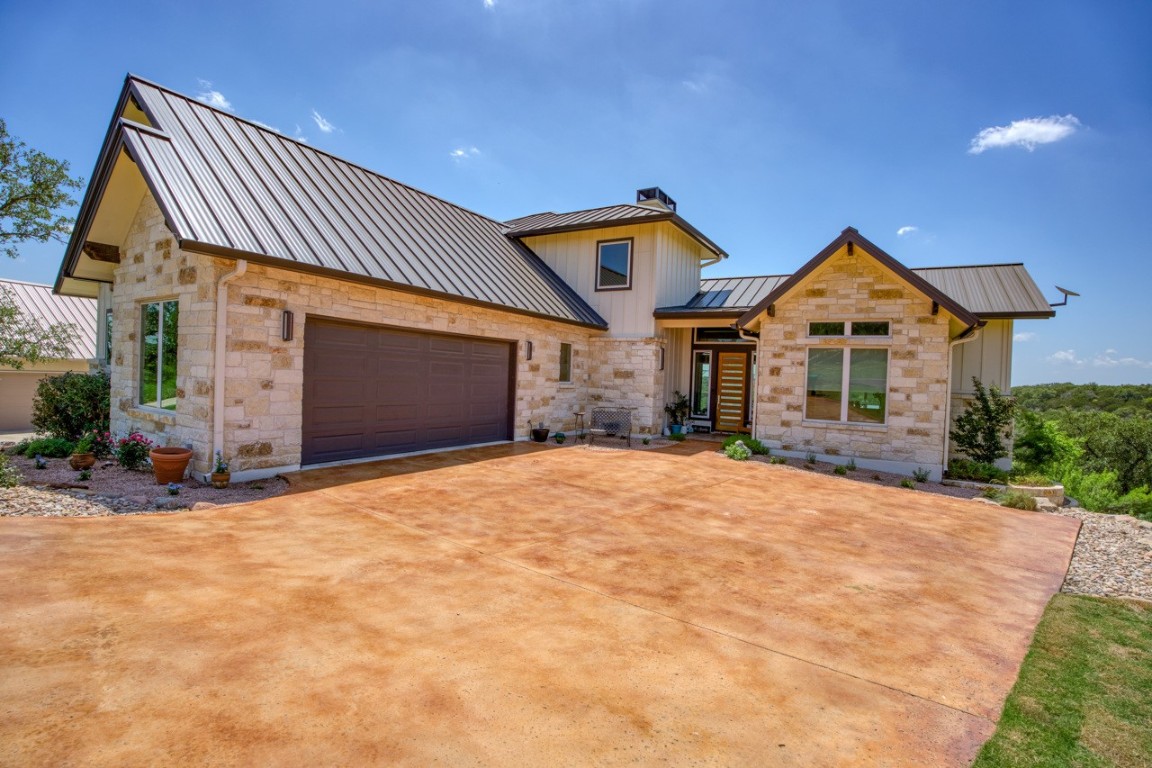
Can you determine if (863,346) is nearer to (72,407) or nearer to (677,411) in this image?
(677,411)

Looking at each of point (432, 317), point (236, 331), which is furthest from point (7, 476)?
point (432, 317)

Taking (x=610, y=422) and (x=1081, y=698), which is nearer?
(x=1081, y=698)

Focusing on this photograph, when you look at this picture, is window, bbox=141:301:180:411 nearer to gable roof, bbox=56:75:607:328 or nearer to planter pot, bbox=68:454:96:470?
planter pot, bbox=68:454:96:470

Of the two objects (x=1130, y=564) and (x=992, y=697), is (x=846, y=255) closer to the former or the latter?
(x=1130, y=564)

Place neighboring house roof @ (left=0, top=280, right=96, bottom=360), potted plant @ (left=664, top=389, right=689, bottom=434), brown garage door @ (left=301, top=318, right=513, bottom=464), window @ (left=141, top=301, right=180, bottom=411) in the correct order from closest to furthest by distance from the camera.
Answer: window @ (left=141, top=301, right=180, bottom=411) → brown garage door @ (left=301, top=318, right=513, bottom=464) → potted plant @ (left=664, top=389, right=689, bottom=434) → neighboring house roof @ (left=0, top=280, right=96, bottom=360)

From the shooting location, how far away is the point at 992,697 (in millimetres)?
2998

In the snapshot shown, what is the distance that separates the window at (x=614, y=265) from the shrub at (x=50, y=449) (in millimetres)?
11594

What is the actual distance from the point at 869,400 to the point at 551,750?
10.5 meters

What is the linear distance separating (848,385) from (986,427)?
3485mm

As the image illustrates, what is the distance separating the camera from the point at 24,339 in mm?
13945

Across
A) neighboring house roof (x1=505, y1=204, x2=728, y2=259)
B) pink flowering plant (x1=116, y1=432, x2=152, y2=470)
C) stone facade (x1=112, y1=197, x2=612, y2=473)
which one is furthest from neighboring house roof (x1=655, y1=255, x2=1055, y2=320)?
pink flowering plant (x1=116, y1=432, x2=152, y2=470)

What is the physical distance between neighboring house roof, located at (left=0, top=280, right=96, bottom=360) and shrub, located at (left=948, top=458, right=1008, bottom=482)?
24923 mm

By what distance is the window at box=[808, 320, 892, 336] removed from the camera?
10703 mm

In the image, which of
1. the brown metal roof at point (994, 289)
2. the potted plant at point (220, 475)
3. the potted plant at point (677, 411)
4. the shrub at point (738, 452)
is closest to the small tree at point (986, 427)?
the brown metal roof at point (994, 289)
